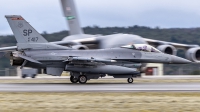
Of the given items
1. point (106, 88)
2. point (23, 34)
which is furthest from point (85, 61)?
point (106, 88)

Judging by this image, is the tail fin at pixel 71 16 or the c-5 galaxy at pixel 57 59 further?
the tail fin at pixel 71 16

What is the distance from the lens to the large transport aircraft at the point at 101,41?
114ft

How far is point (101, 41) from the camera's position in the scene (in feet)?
126

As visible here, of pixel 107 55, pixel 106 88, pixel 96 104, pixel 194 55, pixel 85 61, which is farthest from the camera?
pixel 194 55

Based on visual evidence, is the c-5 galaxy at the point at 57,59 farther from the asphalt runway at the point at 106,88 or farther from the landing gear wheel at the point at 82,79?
the asphalt runway at the point at 106,88

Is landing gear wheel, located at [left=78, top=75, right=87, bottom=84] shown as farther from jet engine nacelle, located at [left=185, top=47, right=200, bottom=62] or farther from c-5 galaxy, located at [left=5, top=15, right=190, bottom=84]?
jet engine nacelle, located at [left=185, top=47, right=200, bottom=62]

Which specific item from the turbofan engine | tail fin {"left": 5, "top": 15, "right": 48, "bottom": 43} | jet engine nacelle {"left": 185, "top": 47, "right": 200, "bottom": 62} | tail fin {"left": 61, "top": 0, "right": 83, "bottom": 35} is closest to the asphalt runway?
the turbofan engine

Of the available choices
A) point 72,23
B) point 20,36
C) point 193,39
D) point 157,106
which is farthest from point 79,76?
point 193,39

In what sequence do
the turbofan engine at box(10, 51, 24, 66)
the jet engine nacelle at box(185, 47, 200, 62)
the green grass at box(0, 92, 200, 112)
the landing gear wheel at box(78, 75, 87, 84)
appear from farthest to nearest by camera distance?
the jet engine nacelle at box(185, 47, 200, 62), the landing gear wheel at box(78, 75, 87, 84), the turbofan engine at box(10, 51, 24, 66), the green grass at box(0, 92, 200, 112)

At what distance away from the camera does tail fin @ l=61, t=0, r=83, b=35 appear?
144ft

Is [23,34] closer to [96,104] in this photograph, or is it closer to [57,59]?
[57,59]

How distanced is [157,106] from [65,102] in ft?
9.69

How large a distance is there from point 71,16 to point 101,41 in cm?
722

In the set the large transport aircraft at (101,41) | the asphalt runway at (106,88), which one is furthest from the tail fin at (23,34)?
the large transport aircraft at (101,41)
